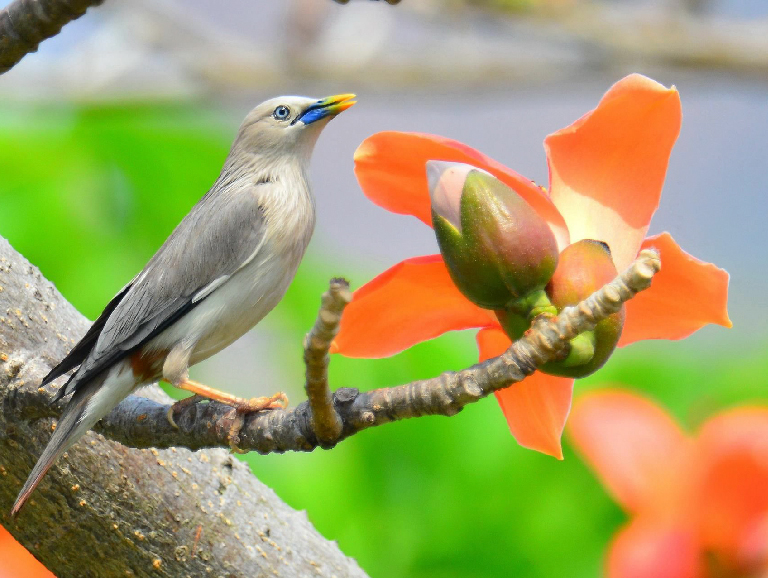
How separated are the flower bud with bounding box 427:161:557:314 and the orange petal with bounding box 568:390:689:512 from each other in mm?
718

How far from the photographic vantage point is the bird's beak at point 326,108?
1.88 m

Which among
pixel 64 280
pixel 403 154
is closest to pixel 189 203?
pixel 64 280

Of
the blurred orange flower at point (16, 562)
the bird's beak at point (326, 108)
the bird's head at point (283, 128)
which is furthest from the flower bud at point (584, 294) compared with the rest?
the bird's head at point (283, 128)

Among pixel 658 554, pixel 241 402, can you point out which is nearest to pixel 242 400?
pixel 241 402

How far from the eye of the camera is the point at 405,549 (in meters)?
2.38

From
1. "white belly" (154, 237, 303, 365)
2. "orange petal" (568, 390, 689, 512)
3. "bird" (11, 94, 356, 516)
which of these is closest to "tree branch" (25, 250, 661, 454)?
"bird" (11, 94, 356, 516)

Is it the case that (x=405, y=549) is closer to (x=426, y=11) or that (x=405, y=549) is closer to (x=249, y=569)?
(x=249, y=569)

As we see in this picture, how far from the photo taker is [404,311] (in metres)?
1.16

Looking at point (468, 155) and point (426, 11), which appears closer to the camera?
point (468, 155)

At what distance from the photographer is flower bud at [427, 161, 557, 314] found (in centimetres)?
104

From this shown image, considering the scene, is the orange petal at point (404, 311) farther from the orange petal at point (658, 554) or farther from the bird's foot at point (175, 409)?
the orange petal at point (658, 554)

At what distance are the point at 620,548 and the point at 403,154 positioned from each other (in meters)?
0.81

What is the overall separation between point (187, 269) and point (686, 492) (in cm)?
Result: 104

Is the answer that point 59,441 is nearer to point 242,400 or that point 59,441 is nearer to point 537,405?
point 242,400
